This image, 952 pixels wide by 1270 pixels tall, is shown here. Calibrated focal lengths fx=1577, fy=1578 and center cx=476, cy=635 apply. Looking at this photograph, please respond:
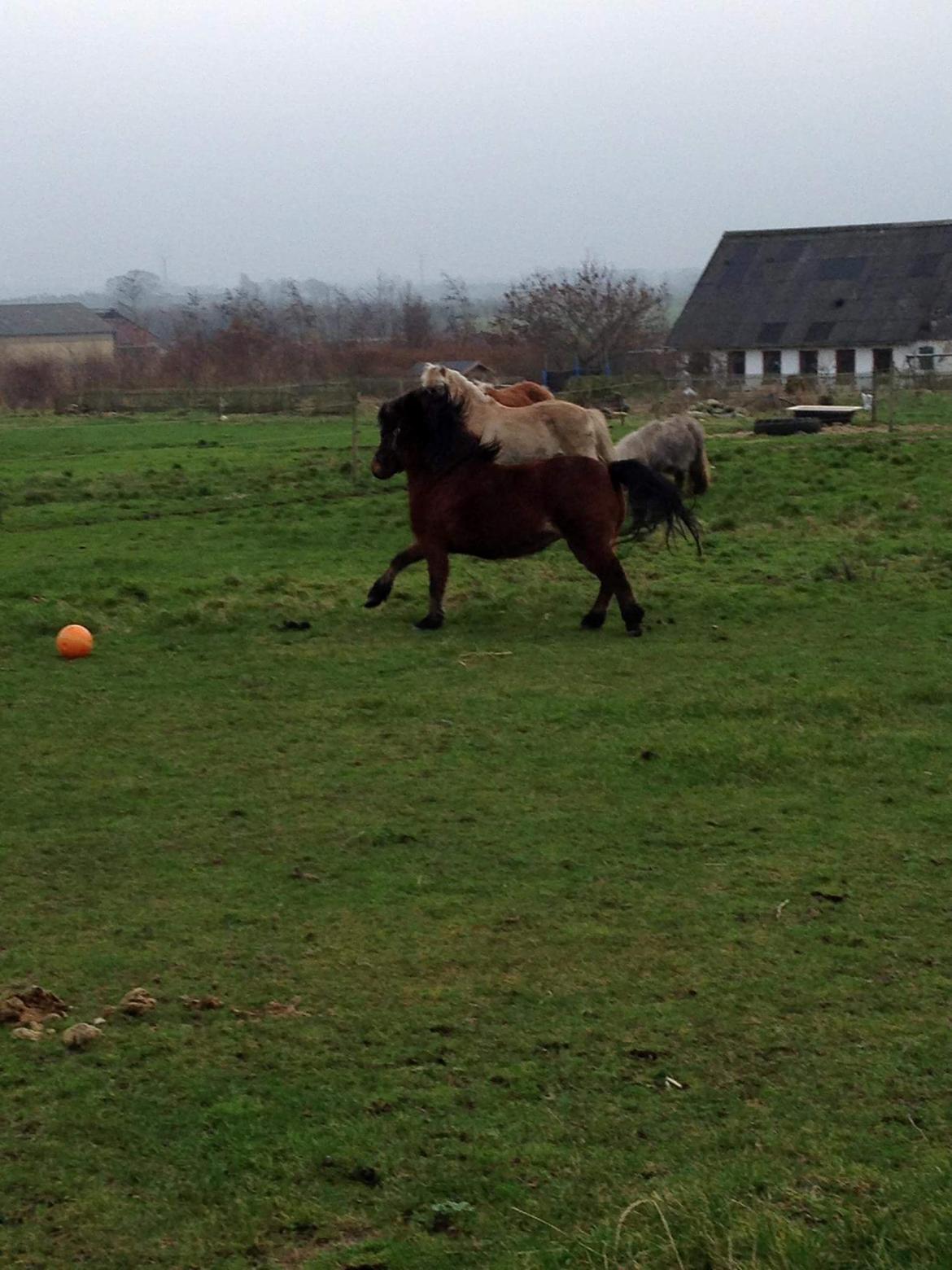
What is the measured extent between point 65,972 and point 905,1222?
2.84m

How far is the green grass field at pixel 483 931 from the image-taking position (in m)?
3.63

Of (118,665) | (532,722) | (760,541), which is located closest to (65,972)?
(532,722)

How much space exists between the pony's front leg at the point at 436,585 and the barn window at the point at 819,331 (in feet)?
137

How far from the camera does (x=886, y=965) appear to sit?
507 centimetres

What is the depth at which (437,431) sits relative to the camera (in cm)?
1129

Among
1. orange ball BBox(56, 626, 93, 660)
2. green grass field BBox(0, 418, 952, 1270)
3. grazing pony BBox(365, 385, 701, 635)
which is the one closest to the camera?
green grass field BBox(0, 418, 952, 1270)

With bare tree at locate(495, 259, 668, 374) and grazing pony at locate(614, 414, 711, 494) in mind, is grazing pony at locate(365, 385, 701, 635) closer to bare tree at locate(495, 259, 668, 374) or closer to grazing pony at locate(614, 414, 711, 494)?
grazing pony at locate(614, 414, 711, 494)

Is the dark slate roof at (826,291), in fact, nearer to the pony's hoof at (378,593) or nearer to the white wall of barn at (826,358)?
the white wall of barn at (826,358)

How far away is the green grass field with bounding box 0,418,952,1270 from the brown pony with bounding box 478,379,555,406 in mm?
1662

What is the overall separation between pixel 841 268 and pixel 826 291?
4.81 feet

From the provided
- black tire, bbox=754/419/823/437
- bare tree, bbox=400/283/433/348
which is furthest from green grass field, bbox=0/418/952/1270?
bare tree, bbox=400/283/433/348

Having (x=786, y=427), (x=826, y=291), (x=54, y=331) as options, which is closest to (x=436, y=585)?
(x=786, y=427)

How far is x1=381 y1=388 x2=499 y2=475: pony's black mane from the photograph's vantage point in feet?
36.9

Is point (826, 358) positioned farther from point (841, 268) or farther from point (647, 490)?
point (647, 490)
